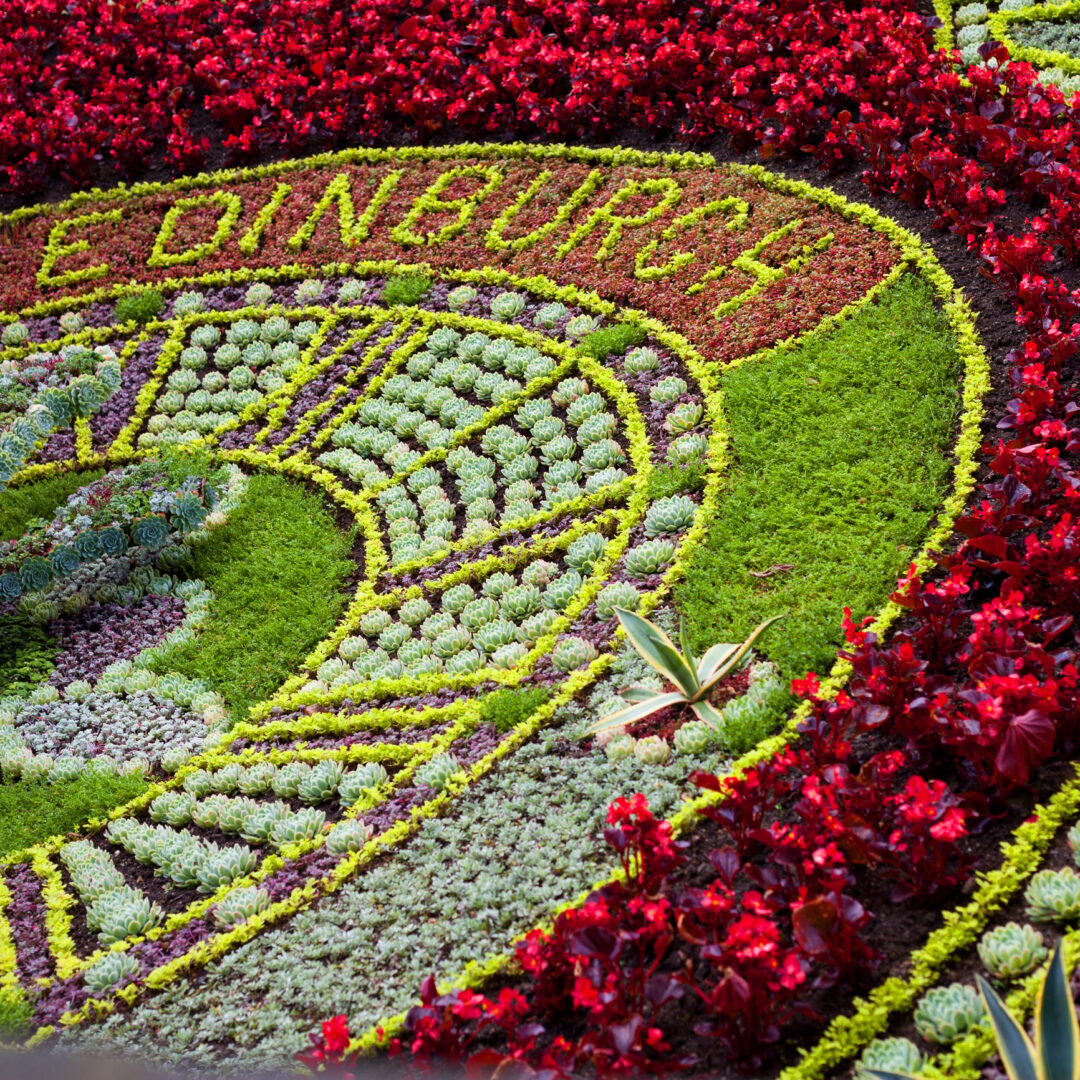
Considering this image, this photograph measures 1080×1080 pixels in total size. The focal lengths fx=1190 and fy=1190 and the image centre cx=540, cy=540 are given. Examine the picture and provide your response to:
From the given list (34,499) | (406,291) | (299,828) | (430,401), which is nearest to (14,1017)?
(299,828)

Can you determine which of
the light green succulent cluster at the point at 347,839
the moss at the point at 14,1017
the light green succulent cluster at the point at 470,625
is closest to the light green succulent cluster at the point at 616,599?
the light green succulent cluster at the point at 470,625

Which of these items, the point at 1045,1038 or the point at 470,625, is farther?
the point at 470,625

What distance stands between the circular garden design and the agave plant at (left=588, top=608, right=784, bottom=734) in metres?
0.02

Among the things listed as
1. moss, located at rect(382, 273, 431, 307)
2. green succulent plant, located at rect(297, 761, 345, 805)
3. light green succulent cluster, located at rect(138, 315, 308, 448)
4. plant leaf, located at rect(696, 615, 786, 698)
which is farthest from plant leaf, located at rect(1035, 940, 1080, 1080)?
moss, located at rect(382, 273, 431, 307)

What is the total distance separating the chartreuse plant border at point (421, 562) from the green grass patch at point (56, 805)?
3.4 inches

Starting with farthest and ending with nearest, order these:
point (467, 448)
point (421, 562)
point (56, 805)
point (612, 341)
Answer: point (612, 341), point (467, 448), point (421, 562), point (56, 805)

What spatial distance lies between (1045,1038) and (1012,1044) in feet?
0.32

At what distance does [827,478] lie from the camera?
658 cm

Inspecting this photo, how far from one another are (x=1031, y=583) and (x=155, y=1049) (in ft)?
13.7

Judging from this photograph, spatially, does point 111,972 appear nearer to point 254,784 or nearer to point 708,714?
point 254,784

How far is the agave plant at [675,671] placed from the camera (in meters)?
5.26

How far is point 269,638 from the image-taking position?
6887mm

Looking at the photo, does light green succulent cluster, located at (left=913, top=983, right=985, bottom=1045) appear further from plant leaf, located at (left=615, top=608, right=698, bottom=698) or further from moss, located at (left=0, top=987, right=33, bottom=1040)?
moss, located at (left=0, top=987, right=33, bottom=1040)

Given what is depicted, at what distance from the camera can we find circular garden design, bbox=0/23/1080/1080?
4234 mm
